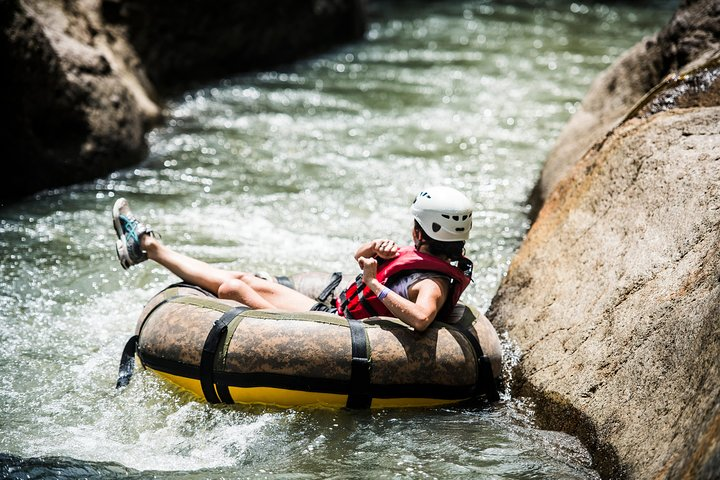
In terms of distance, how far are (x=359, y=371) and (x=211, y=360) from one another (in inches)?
36.2

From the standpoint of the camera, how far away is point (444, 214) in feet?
17.6

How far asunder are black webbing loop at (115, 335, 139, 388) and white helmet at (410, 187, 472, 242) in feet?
6.82

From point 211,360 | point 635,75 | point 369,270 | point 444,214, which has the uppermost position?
point 635,75

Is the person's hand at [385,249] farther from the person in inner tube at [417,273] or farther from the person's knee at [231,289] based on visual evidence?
the person's knee at [231,289]

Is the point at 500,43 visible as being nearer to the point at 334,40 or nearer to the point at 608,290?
the point at 334,40

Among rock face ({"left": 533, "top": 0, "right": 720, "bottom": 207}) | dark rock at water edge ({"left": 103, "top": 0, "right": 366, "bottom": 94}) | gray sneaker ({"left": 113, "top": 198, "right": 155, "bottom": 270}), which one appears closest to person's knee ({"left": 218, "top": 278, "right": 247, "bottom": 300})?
gray sneaker ({"left": 113, "top": 198, "right": 155, "bottom": 270})

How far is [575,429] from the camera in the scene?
4.82m

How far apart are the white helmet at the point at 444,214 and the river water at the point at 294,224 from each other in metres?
1.00

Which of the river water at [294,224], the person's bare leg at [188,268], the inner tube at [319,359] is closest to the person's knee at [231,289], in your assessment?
the person's bare leg at [188,268]

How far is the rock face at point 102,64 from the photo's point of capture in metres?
8.77

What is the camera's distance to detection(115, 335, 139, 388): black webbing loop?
17.9 ft

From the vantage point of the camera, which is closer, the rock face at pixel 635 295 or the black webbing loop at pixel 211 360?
the rock face at pixel 635 295

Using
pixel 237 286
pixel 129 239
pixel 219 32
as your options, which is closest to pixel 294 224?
pixel 129 239

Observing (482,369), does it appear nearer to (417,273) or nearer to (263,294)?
(417,273)
